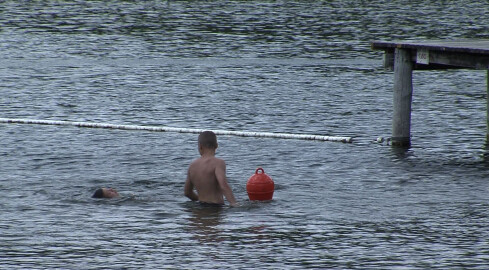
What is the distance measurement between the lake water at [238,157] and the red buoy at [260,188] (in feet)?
0.78

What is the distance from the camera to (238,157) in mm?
16906

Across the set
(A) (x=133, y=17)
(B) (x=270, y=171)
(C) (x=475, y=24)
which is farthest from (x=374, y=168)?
(A) (x=133, y=17)

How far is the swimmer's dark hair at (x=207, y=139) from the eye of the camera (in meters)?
12.9

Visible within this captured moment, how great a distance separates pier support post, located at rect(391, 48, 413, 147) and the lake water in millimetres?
347

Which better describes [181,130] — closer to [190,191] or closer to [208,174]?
[190,191]

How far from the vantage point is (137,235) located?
11562 millimetres

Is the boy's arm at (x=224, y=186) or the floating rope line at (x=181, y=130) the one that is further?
the floating rope line at (x=181, y=130)

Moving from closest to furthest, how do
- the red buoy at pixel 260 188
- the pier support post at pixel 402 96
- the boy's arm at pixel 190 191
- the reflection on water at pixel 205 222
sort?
the reflection on water at pixel 205 222 → the red buoy at pixel 260 188 → the boy's arm at pixel 190 191 → the pier support post at pixel 402 96

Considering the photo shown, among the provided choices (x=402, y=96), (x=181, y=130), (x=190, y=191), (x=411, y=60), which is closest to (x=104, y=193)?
(x=190, y=191)

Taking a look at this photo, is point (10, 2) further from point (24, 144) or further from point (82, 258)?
point (82, 258)

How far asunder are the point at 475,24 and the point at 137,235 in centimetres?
3291

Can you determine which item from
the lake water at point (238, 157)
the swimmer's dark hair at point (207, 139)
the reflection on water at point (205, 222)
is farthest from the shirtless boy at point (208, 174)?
the lake water at point (238, 157)

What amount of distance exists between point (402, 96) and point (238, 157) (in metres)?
2.89

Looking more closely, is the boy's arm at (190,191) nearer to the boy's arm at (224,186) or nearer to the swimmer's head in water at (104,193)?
the boy's arm at (224,186)
